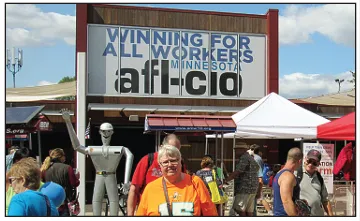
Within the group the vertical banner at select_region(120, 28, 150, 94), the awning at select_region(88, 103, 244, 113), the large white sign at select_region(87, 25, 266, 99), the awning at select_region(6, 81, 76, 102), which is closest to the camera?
the awning at select_region(6, 81, 76, 102)

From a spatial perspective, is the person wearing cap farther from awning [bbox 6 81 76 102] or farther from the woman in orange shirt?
awning [bbox 6 81 76 102]

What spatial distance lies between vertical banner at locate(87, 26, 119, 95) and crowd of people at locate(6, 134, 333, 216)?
994 centimetres

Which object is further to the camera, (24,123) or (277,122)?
(24,123)

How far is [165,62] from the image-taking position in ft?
58.9

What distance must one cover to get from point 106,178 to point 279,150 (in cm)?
1505

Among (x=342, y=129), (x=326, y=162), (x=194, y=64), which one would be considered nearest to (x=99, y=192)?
(x=342, y=129)

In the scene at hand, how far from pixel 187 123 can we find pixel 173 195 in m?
5.90

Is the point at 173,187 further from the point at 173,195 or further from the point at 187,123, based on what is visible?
the point at 187,123

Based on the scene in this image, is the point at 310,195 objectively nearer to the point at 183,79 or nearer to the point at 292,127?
the point at 292,127

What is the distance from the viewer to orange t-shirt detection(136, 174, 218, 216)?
3.96 m

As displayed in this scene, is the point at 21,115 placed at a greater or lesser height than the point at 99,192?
greater

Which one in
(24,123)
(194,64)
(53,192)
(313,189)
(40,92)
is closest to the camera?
(53,192)

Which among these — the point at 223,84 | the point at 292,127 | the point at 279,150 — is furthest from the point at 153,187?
the point at 279,150

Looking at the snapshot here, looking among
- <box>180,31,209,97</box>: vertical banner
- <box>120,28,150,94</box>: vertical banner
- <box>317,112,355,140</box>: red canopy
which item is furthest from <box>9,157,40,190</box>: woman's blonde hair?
<box>180,31,209,97</box>: vertical banner
